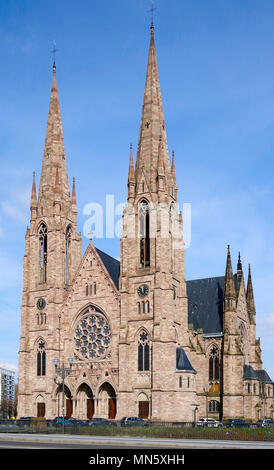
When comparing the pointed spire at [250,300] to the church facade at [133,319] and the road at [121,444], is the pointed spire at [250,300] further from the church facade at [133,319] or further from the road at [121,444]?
the road at [121,444]

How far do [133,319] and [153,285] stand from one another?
380 centimetres

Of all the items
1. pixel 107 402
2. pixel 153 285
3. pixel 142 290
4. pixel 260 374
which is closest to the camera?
pixel 153 285

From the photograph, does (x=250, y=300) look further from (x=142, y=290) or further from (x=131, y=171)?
(x=131, y=171)

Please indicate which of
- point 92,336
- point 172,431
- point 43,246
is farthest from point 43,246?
point 172,431

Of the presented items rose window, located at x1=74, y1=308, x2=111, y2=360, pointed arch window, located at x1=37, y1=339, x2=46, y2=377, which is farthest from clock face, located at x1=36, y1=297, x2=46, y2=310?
rose window, located at x1=74, y1=308, x2=111, y2=360

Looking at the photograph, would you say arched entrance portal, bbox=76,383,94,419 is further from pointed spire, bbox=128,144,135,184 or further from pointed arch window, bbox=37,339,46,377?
pointed spire, bbox=128,144,135,184

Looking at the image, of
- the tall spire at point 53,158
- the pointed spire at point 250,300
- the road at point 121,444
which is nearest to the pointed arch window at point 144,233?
the tall spire at point 53,158

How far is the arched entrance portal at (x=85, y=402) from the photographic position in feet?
200

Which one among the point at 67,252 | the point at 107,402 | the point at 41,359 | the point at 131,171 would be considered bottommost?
the point at 107,402

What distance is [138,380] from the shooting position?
2274 inches

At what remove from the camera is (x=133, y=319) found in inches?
2334

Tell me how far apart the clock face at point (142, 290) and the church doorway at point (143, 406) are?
9303 millimetres

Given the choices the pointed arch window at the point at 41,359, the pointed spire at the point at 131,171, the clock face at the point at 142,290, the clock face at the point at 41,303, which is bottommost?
the pointed arch window at the point at 41,359

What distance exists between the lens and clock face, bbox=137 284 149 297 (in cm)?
5931
